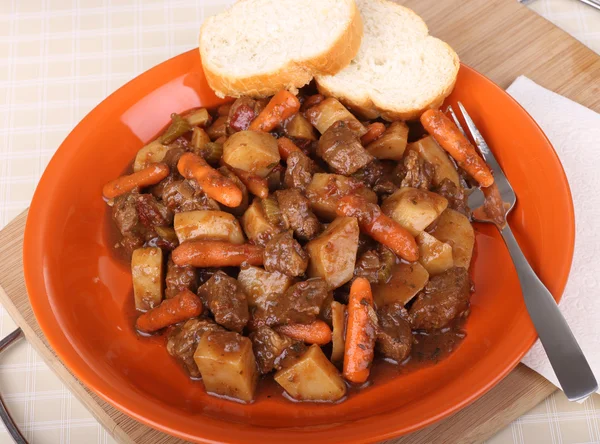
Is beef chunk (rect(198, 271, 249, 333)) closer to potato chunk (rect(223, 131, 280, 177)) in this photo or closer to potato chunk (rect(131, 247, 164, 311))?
potato chunk (rect(131, 247, 164, 311))

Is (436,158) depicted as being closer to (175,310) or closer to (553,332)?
(553,332)

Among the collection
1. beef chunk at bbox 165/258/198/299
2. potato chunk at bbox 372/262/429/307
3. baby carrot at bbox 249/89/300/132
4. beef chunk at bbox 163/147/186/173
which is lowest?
potato chunk at bbox 372/262/429/307

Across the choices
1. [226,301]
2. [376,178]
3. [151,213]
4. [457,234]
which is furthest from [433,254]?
[151,213]

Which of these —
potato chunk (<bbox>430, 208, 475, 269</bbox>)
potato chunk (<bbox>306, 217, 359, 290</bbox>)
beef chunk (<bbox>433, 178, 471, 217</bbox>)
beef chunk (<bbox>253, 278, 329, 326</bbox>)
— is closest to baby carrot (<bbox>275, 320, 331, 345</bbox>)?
beef chunk (<bbox>253, 278, 329, 326</bbox>)

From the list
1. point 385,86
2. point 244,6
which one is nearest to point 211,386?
point 385,86

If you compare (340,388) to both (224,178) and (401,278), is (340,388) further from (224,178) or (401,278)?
(224,178)

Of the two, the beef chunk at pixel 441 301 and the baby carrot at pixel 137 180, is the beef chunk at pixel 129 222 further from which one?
the beef chunk at pixel 441 301
